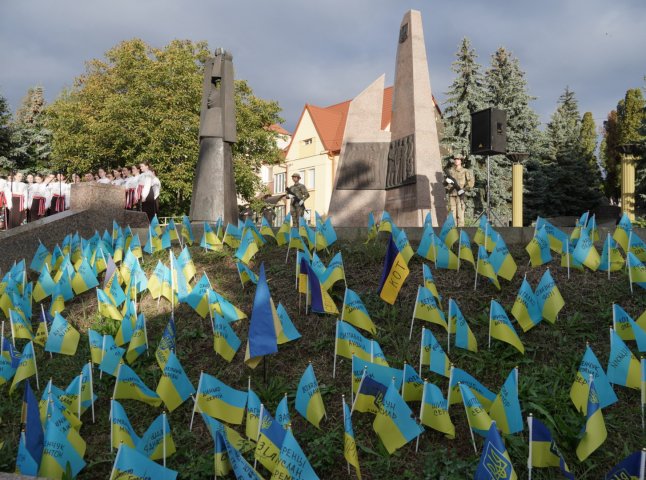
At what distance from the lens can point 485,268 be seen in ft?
17.2

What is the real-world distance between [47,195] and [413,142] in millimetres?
10041

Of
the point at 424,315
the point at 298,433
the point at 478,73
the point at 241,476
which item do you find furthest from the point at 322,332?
the point at 478,73

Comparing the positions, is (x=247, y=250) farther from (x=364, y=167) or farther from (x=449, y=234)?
(x=364, y=167)

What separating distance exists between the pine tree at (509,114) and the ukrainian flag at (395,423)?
28.5 meters

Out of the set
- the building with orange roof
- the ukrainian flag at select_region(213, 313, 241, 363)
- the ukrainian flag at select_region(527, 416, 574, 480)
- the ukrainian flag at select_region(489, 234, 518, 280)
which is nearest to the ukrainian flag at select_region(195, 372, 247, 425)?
the ukrainian flag at select_region(213, 313, 241, 363)

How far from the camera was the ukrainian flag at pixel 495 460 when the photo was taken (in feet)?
8.68

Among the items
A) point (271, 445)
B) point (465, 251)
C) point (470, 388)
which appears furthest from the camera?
point (465, 251)

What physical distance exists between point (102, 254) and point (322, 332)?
12.0ft

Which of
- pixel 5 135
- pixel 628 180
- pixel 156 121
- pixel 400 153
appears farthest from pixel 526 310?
pixel 5 135

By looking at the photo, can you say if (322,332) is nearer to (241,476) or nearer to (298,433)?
(298,433)

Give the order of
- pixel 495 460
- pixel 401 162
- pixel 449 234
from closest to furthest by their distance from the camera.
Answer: pixel 495 460 < pixel 449 234 < pixel 401 162

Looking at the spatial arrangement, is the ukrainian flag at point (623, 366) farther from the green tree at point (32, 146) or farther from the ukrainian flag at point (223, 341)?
the green tree at point (32, 146)

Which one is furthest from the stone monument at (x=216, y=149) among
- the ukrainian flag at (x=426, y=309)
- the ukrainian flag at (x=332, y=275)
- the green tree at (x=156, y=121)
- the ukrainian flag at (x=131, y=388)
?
the green tree at (x=156, y=121)

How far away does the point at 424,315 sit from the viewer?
459 cm
